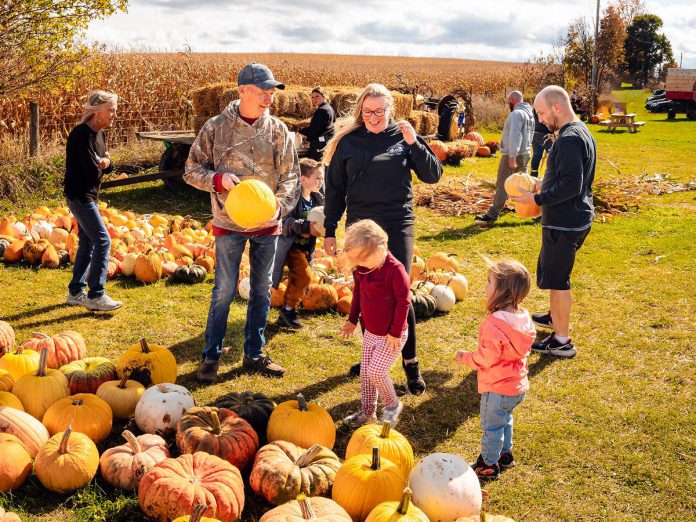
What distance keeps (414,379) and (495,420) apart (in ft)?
4.21

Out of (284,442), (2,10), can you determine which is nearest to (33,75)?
(2,10)

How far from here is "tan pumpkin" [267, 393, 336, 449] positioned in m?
3.97

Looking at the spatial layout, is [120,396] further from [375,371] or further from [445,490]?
[445,490]

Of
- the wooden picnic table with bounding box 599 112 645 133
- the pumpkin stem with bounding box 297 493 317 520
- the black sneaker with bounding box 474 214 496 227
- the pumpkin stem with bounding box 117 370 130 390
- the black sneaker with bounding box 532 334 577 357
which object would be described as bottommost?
the black sneaker with bounding box 532 334 577 357

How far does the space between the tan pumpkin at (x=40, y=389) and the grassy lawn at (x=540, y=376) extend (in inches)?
19.4

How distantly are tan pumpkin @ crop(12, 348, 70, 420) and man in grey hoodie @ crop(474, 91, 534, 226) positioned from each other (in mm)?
8160

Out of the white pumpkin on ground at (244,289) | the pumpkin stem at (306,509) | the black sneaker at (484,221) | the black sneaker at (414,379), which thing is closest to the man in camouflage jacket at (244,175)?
the black sneaker at (414,379)

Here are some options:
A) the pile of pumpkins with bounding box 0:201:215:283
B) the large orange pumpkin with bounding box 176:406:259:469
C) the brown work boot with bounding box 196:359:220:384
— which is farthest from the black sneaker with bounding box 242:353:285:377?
the pile of pumpkins with bounding box 0:201:215:283

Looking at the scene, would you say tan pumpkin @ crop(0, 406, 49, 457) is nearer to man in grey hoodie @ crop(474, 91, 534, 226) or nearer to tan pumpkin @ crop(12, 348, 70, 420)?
tan pumpkin @ crop(12, 348, 70, 420)

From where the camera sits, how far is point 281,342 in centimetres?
610

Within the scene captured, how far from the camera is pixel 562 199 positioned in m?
5.40

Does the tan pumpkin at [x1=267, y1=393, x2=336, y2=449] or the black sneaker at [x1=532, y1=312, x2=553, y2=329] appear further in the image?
the black sneaker at [x1=532, y1=312, x2=553, y2=329]

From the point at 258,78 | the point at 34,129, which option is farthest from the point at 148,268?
the point at 34,129

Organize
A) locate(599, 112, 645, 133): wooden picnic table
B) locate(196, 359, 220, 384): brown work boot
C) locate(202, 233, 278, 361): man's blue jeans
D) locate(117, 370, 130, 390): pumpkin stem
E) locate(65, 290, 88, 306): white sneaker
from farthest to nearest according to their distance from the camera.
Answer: locate(599, 112, 645, 133): wooden picnic table, locate(65, 290, 88, 306): white sneaker, locate(196, 359, 220, 384): brown work boot, locate(202, 233, 278, 361): man's blue jeans, locate(117, 370, 130, 390): pumpkin stem
